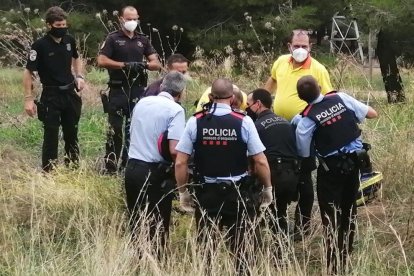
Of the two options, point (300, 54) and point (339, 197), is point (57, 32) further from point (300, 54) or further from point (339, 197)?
point (339, 197)

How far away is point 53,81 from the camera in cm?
693

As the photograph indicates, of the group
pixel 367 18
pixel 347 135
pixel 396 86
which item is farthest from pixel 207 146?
pixel 396 86

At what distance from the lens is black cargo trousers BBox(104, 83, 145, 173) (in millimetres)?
6984

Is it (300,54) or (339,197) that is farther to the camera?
(300,54)

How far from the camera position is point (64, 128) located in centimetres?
713

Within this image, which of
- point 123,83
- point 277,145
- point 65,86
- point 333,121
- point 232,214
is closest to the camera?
point 232,214

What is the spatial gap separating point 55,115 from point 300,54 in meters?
2.62

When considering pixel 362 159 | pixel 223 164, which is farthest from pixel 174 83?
pixel 362 159

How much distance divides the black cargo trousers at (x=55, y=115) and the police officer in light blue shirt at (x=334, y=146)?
Answer: 9.27 feet

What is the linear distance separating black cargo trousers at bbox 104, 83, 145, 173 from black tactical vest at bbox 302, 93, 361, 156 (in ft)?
8.52

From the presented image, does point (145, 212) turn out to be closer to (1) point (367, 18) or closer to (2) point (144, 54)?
(2) point (144, 54)

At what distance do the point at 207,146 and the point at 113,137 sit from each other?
271 cm

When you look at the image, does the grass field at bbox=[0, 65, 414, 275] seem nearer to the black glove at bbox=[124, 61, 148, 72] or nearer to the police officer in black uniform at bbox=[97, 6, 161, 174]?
the police officer in black uniform at bbox=[97, 6, 161, 174]

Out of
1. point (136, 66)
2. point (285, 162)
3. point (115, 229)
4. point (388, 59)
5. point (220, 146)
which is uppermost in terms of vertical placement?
point (388, 59)
